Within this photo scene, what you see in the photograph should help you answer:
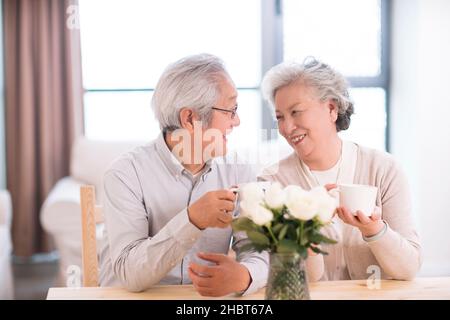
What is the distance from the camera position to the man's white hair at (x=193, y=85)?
1.23 m

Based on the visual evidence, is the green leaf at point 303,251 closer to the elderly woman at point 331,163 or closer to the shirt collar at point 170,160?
the elderly woman at point 331,163

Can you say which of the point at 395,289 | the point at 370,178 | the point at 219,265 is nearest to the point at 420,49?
the point at 370,178

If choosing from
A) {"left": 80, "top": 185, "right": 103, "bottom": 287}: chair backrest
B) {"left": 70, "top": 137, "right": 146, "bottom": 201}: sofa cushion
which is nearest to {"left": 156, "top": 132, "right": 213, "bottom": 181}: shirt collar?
{"left": 80, "top": 185, "right": 103, "bottom": 287}: chair backrest

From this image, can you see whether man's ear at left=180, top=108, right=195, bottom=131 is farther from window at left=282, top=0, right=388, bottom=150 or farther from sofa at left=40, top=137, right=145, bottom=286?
sofa at left=40, top=137, right=145, bottom=286

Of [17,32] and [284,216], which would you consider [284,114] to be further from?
[17,32]

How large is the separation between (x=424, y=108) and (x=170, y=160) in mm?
1179

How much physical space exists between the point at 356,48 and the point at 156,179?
5.07 ft

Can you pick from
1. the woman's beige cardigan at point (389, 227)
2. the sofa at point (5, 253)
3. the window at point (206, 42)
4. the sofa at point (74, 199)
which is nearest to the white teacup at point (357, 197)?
the woman's beige cardigan at point (389, 227)

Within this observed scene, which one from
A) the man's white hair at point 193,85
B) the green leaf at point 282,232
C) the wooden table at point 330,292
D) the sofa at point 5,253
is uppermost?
the man's white hair at point 193,85

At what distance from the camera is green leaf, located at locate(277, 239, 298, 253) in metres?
0.89

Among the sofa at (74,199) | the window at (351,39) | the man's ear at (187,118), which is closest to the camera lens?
the man's ear at (187,118)

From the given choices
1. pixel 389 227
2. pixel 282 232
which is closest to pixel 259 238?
pixel 282 232

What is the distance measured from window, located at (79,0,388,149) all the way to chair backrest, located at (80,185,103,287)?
1.17 meters

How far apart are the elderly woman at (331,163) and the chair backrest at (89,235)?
0.37m
